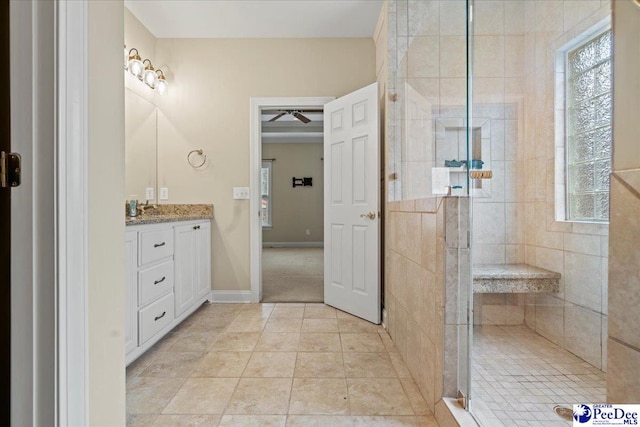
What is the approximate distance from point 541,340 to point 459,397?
2.73 feet

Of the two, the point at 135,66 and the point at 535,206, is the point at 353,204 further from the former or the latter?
the point at 135,66

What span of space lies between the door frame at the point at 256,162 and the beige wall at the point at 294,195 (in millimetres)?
4918

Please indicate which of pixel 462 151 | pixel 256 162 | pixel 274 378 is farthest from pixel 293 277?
pixel 462 151

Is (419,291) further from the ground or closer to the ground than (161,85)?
closer to the ground

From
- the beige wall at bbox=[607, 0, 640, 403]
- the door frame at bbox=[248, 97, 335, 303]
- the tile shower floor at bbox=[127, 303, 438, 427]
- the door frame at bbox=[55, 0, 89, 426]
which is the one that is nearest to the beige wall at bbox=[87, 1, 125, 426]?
the door frame at bbox=[55, 0, 89, 426]

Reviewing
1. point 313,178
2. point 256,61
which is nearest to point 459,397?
point 256,61

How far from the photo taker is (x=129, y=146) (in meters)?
2.62

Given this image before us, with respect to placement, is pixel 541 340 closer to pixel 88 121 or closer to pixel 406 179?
pixel 406 179

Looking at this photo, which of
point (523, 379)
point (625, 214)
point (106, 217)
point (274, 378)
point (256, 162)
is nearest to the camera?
point (625, 214)

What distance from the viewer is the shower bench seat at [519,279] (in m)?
1.78

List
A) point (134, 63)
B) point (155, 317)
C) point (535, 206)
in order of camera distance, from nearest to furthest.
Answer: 1. point (535, 206)
2. point (155, 317)
3. point (134, 63)

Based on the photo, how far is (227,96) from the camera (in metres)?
3.17

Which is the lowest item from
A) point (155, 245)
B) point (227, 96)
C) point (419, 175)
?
point (155, 245)

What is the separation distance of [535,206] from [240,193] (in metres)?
2.53
